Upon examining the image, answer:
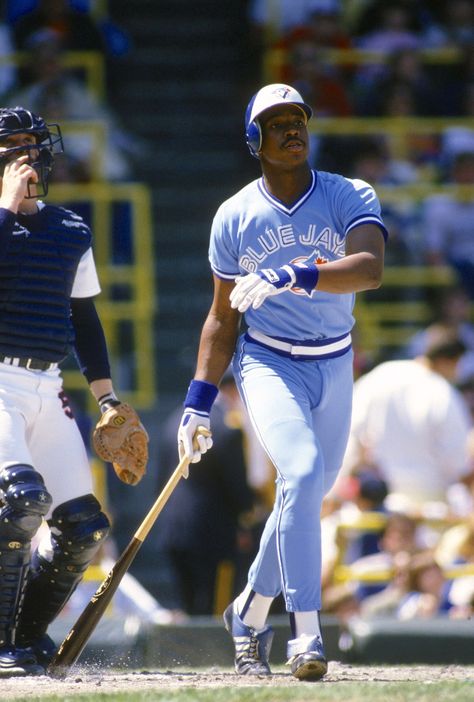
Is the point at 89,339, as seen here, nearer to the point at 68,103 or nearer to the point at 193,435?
the point at 193,435

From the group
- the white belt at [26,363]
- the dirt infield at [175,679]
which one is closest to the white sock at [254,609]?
the dirt infield at [175,679]

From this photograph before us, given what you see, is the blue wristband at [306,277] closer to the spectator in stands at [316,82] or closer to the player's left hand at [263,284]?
the player's left hand at [263,284]

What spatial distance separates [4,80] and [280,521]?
8.13 meters

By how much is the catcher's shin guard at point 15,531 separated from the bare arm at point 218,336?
0.77 meters

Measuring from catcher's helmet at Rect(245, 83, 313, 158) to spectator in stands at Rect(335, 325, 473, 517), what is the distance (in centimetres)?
376

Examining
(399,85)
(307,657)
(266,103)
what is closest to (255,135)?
(266,103)

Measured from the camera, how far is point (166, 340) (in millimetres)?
12656

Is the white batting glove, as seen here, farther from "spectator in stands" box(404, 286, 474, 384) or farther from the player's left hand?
"spectator in stands" box(404, 286, 474, 384)

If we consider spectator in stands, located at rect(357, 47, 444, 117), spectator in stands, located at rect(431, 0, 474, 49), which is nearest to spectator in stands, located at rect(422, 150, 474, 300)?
spectator in stands, located at rect(357, 47, 444, 117)

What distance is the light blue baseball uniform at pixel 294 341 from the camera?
5.65 meters

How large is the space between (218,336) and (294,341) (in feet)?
1.01

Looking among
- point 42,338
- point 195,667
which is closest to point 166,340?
point 195,667

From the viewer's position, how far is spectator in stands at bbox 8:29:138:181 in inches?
487

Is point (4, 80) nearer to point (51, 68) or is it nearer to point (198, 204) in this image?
point (51, 68)
